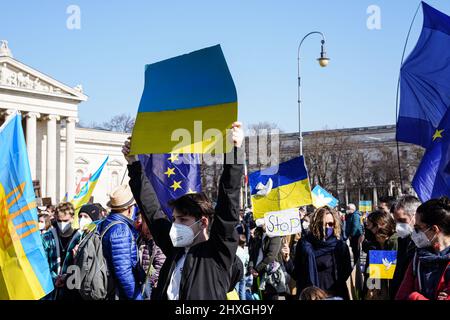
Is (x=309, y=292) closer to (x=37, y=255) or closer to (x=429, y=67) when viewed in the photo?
(x=37, y=255)

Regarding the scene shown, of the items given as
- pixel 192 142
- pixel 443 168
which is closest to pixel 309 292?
pixel 192 142

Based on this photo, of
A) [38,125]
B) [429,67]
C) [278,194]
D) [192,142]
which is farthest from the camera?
[38,125]

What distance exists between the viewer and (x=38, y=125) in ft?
237

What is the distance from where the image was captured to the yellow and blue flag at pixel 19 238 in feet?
17.8

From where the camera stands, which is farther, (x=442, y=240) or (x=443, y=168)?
(x=443, y=168)

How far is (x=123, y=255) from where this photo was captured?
6.30m

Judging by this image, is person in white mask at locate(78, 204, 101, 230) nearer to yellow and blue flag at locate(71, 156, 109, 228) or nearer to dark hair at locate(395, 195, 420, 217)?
yellow and blue flag at locate(71, 156, 109, 228)

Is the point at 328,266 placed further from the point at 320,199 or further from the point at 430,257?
the point at 320,199

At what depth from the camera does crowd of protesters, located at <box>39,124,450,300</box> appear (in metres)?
4.24

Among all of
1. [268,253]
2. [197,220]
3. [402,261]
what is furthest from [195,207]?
[268,253]

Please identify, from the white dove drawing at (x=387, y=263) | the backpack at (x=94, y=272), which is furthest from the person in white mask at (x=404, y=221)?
the backpack at (x=94, y=272)

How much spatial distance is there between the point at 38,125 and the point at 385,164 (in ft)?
114
